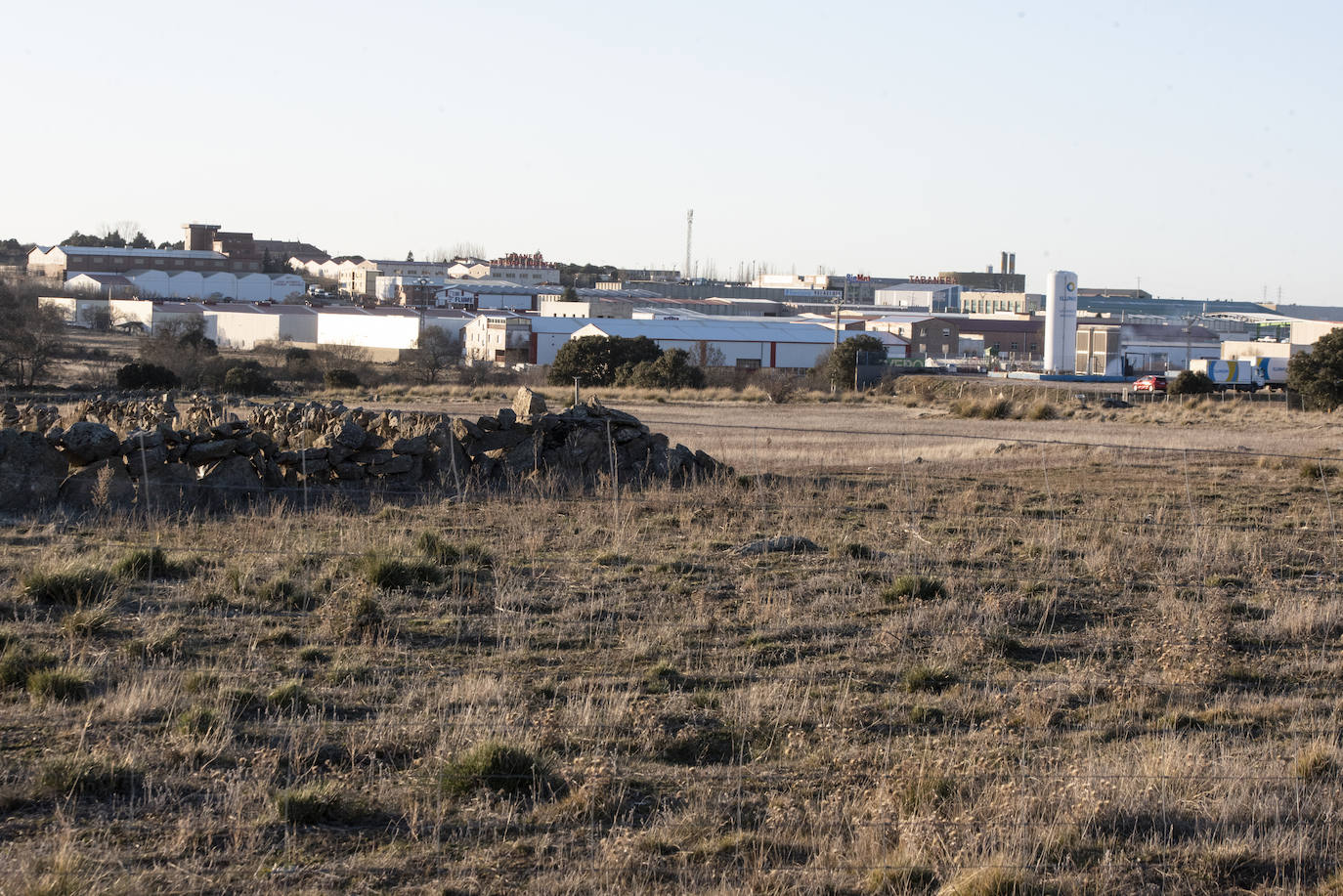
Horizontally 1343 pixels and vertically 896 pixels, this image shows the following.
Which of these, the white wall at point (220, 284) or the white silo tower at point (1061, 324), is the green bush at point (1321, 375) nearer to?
the white silo tower at point (1061, 324)

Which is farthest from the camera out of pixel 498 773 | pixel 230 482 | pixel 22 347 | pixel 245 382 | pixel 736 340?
pixel 736 340

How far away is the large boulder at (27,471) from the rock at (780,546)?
368 inches

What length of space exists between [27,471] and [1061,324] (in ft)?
305

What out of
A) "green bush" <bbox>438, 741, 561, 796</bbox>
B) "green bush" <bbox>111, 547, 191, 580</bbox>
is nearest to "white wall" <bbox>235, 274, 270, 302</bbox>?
"green bush" <bbox>111, 547, 191, 580</bbox>

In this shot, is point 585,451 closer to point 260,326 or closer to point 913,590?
point 913,590

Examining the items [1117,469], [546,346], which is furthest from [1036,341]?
[1117,469]

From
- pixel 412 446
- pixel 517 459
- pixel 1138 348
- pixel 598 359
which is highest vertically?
pixel 1138 348

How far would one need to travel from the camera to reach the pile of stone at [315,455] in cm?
1700

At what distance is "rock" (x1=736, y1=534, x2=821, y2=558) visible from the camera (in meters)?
14.7

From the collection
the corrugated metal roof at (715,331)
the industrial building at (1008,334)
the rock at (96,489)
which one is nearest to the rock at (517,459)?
the rock at (96,489)

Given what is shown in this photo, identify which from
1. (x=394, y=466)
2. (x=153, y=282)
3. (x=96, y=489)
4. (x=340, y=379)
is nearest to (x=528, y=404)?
(x=394, y=466)

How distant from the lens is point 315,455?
19.2 m

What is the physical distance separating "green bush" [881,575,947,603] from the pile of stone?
6.90 metres

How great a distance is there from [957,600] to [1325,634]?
10.5ft
